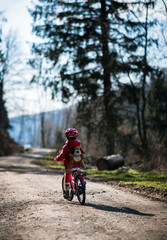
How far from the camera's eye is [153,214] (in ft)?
16.1

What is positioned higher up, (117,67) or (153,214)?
(117,67)

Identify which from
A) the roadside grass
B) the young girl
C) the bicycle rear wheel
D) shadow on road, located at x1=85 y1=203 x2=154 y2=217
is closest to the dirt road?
shadow on road, located at x1=85 y1=203 x2=154 y2=217

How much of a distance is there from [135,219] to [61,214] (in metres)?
1.37

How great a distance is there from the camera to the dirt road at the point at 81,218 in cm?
376

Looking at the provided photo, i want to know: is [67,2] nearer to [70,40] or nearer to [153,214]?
[70,40]

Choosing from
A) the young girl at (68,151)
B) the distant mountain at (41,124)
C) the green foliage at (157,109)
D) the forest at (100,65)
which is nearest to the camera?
the young girl at (68,151)

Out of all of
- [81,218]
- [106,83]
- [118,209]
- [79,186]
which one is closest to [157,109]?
[106,83]

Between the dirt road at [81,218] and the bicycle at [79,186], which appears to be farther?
the bicycle at [79,186]

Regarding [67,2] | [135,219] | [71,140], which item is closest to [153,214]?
[135,219]

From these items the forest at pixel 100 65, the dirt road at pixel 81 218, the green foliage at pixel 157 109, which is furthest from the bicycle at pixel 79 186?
the green foliage at pixel 157 109

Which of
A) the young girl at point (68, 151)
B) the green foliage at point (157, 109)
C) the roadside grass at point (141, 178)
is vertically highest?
the green foliage at point (157, 109)

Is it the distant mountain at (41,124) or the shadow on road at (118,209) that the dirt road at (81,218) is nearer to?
the shadow on road at (118,209)

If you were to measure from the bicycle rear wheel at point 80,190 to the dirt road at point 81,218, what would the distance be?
8.0 inches

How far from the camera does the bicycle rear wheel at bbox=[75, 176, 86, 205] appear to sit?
576cm
